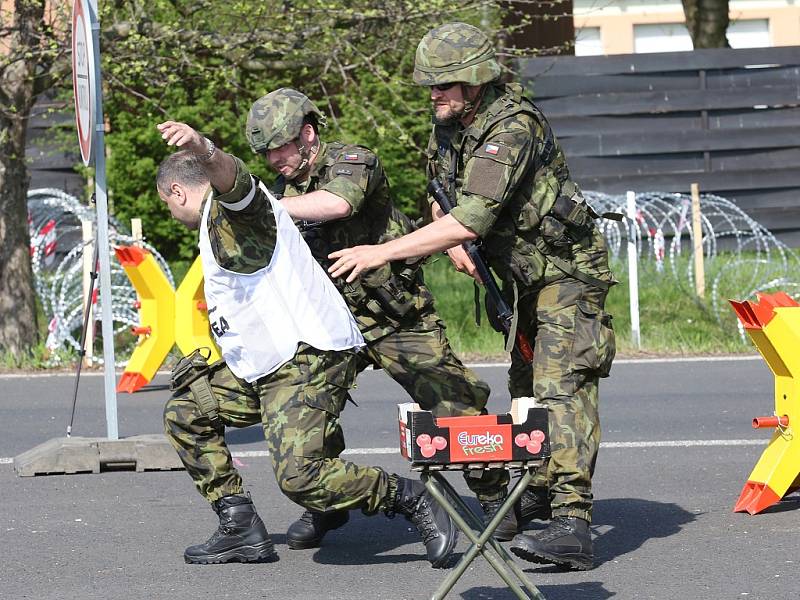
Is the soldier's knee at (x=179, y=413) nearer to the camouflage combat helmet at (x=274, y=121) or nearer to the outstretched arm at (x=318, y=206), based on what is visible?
the outstretched arm at (x=318, y=206)

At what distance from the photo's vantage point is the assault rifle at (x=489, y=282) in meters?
5.86

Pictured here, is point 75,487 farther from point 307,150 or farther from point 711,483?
point 711,483

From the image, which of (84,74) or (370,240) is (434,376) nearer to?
(370,240)

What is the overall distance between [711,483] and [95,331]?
23.1 feet

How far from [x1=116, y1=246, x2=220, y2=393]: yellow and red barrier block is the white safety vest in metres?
5.17

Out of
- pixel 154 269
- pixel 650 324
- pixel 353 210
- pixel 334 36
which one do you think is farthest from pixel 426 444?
pixel 650 324

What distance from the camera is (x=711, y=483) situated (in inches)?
285

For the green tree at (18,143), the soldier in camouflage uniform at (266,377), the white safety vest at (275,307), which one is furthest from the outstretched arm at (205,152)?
the green tree at (18,143)

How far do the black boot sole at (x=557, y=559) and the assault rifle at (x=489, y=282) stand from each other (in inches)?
34.2

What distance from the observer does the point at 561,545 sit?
5.50m

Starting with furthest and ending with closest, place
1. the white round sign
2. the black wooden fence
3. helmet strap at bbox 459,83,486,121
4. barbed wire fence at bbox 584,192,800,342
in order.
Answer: the black wooden fence, barbed wire fence at bbox 584,192,800,342, the white round sign, helmet strap at bbox 459,83,486,121

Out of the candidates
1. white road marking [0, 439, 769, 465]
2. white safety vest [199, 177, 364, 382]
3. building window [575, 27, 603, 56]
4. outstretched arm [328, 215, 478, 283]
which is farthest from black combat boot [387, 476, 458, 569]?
building window [575, 27, 603, 56]

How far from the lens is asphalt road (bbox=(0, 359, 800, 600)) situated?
5414 mm

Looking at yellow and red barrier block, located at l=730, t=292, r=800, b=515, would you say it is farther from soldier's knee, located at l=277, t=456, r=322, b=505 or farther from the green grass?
the green grass
